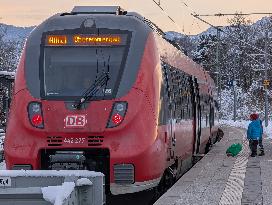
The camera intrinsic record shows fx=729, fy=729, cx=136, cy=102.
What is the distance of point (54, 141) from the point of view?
10.7 metres

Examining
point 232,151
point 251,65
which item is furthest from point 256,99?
point 232,151

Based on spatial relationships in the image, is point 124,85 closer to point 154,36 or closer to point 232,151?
point 154,36

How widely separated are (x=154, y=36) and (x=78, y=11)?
1493 millimetres

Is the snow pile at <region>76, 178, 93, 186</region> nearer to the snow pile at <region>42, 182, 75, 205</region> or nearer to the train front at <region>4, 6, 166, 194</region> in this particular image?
the snow pile at <region>42, 182, 75, 205</region>

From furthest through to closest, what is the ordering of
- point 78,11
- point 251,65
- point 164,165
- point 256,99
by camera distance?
point 251,65 < point 256,99 < point 78,11 < point 164,165

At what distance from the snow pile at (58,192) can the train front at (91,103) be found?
276cm

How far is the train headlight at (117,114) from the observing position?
418 inches

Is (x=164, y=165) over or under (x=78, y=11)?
under

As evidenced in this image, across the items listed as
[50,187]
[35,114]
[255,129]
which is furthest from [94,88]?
[255,129]

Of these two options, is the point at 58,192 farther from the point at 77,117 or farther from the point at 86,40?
the point at 86,40

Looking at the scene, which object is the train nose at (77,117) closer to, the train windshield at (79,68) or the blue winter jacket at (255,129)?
the train windshield at (79,68)

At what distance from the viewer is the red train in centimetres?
1057

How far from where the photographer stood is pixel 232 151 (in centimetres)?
2128

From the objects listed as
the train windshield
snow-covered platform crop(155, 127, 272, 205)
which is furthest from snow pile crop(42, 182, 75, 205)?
the train windshield
